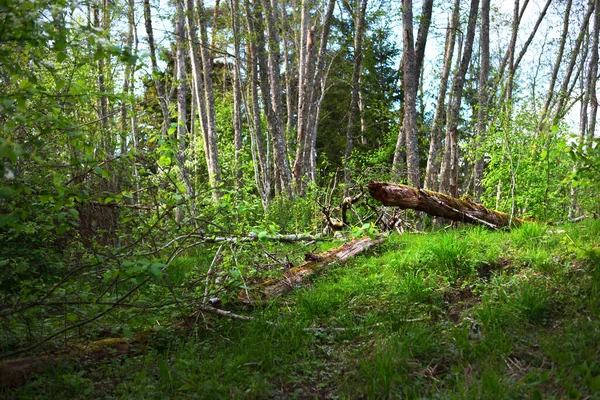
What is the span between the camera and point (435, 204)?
22.1 feet

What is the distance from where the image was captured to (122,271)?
326cm

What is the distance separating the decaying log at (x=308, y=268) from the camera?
5.28 m

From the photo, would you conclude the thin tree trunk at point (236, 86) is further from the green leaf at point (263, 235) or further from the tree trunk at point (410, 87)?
the green leaf at point (263, 235)

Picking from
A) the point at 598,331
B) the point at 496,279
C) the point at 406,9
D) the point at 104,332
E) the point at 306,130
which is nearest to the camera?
the point at 598,331

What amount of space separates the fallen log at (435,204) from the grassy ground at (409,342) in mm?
1350

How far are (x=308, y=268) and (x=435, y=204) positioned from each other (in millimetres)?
2339

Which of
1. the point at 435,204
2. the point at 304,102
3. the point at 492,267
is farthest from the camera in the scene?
the point at 304,102

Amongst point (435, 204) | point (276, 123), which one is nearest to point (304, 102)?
point (276, 123)

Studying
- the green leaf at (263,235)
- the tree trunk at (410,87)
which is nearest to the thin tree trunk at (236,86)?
the tree trunk at (410,87)

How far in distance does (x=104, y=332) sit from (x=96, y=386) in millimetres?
971

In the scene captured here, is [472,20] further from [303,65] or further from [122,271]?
[122,271]

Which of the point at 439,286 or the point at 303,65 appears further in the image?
the point at 303,65

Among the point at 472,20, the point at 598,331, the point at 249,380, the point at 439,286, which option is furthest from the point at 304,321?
the point at 472,20

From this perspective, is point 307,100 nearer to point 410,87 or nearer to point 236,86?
point 236,86
